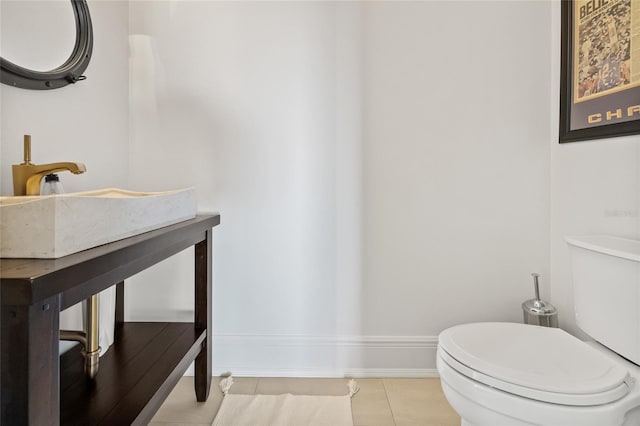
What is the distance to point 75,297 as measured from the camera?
28.6 inches

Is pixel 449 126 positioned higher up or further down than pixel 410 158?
higher up

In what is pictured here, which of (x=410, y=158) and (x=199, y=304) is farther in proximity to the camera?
(x=410, y=158)

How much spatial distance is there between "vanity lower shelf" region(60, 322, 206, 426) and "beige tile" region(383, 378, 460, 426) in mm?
799

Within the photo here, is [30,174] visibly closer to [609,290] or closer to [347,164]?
[347,164]

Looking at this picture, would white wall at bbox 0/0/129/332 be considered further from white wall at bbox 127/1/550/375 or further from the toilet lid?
the toilet lid

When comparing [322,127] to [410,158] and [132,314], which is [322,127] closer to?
[410,158]

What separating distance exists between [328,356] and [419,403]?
43 centimetres

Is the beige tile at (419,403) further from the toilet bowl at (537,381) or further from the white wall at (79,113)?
the white wall at (79,113)

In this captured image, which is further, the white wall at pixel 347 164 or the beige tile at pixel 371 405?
the white wall at pixel 347 164

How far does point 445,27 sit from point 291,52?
2.22ft

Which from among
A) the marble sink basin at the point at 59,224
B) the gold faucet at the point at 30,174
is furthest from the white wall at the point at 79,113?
the marble sink basin at the point at 59,224

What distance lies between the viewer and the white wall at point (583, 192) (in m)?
1.34

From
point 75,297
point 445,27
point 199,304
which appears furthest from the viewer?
point 445,27

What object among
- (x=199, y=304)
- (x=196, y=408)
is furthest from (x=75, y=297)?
(x=196, y=408)
